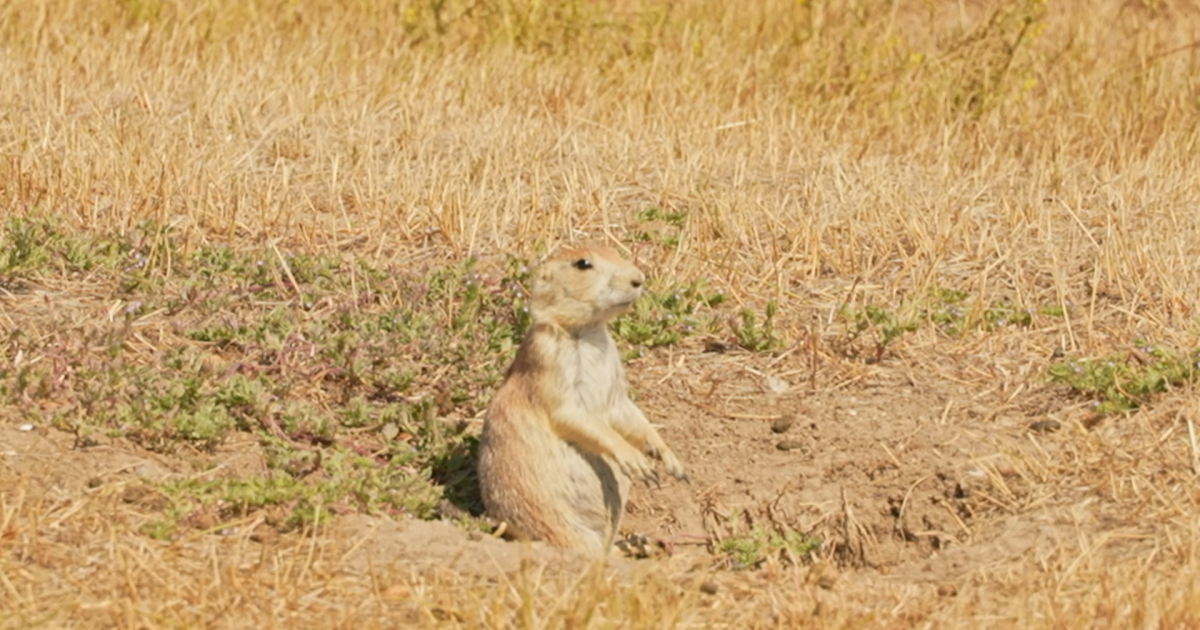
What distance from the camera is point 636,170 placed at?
8047 mm

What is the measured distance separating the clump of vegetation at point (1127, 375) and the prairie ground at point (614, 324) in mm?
16

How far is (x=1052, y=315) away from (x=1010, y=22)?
3.74 metres

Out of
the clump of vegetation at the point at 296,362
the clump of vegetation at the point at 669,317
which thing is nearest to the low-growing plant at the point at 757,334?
the clump of vegetation at the point at 296,362

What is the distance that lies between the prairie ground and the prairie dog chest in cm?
53

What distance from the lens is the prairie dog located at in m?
5.20

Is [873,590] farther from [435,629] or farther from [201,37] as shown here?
[201,37]

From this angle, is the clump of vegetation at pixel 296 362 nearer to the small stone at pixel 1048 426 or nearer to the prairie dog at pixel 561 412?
the prairie dog at pixel 561 412

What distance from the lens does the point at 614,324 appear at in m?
6.48

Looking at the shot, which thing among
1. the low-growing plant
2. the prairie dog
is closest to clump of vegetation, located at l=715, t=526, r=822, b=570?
the prairie dog

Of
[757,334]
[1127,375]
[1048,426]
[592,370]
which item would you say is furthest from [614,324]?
[1127,375]

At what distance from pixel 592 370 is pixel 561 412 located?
190 mm

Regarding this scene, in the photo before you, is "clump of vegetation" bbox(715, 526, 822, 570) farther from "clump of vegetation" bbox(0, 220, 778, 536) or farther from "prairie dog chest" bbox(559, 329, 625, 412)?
"clump of vegetation" bbox(0, 220, 778, 536)

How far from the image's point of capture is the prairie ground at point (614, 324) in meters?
4.52

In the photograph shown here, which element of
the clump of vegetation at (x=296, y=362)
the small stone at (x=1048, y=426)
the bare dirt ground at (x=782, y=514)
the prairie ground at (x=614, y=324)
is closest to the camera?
the bare dirt ground at (x=782, y=514)
